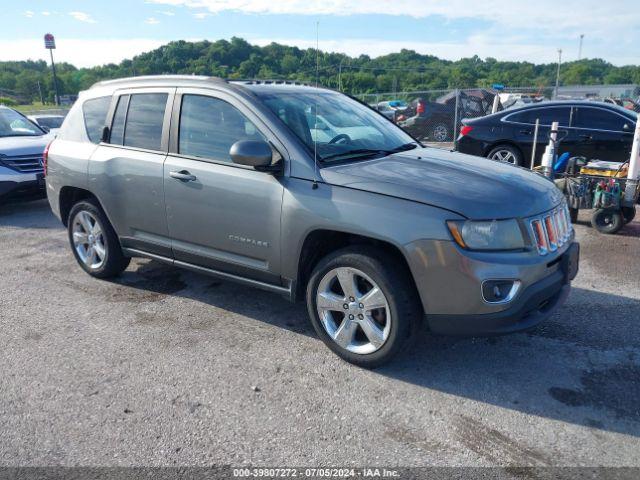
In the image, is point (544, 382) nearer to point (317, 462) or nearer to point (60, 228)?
point (317, 462)

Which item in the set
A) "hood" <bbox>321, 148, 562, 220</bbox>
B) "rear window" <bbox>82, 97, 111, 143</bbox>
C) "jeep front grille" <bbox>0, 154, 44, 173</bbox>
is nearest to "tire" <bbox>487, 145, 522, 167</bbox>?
"hood" <bbox>321, 148, 562, 220</bbox>

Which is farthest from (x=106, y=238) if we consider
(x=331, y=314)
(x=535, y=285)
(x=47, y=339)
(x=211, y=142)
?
(x=535, y=285)

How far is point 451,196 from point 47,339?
9.98ft

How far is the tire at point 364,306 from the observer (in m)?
3.24

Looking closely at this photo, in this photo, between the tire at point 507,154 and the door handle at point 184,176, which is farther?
the tire at point 507,154

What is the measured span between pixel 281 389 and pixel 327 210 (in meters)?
1.12

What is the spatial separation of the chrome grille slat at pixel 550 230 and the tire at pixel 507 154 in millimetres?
6198

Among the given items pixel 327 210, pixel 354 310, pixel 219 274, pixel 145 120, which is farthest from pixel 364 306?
pixel 145 120

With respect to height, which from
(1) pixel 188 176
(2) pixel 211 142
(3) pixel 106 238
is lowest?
(3) pixel 106 238

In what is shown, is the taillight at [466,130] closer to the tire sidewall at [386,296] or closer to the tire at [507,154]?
the tire at [507,154]

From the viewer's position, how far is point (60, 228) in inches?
291

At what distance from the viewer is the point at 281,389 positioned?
10.7 ft

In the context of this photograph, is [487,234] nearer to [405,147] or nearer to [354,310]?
[354,310]

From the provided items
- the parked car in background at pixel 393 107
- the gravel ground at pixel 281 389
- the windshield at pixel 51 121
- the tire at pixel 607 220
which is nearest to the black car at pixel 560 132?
the tire at pixel 607 220
